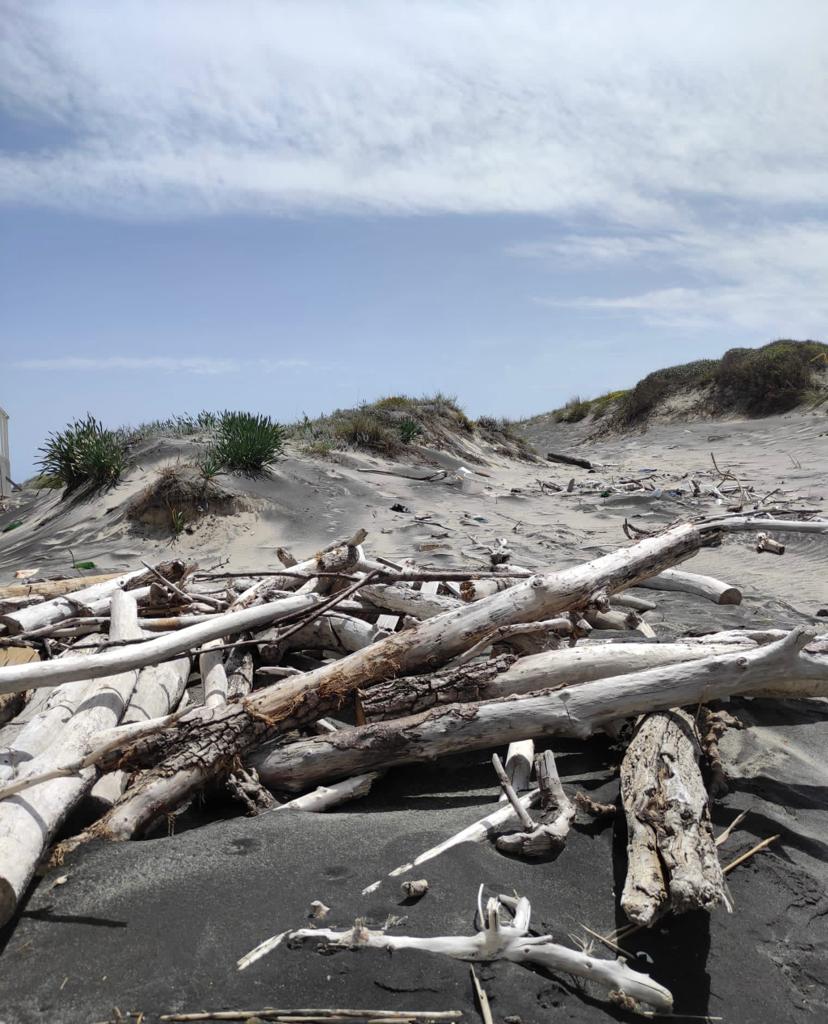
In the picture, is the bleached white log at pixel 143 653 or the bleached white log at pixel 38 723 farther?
the bleached white log at pixel 143 653

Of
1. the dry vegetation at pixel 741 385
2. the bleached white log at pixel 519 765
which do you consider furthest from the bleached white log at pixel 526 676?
the dry vegetation at pixel 741 385

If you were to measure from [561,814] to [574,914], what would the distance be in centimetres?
47

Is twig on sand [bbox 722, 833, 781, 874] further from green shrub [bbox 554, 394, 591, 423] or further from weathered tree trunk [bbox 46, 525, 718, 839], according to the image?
green shrub [bbox 554, 394, 591, 423]

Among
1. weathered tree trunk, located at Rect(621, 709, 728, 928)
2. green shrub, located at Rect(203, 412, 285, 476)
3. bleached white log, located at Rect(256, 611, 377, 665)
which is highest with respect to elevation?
green shrub, located at Rect(203, 412, 285, 476)

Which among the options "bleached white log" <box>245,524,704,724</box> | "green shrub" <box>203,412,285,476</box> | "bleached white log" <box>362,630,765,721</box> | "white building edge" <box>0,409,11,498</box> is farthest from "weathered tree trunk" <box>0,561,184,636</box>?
"white building edge" <box>0,409,11,498</box>

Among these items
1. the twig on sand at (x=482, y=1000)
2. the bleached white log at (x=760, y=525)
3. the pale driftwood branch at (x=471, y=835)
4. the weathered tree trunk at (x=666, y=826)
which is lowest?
the twig on sand at (x=482, y=1000)

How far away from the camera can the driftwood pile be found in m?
2.76

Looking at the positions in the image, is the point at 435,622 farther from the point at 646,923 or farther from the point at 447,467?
the point at 447,467

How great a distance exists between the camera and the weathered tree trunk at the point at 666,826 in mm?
2584

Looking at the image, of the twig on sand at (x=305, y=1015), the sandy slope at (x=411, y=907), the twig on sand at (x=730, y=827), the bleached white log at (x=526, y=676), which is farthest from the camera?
the bleached white log at (x=526, y=676)

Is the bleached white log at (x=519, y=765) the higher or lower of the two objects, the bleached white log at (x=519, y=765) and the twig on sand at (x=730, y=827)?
the higher

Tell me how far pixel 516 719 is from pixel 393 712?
0.57 m

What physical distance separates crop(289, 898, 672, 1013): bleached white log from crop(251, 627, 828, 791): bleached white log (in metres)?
1.14

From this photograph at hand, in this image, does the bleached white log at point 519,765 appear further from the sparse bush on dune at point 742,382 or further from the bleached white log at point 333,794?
the sparse bush on dune at point 742,382
